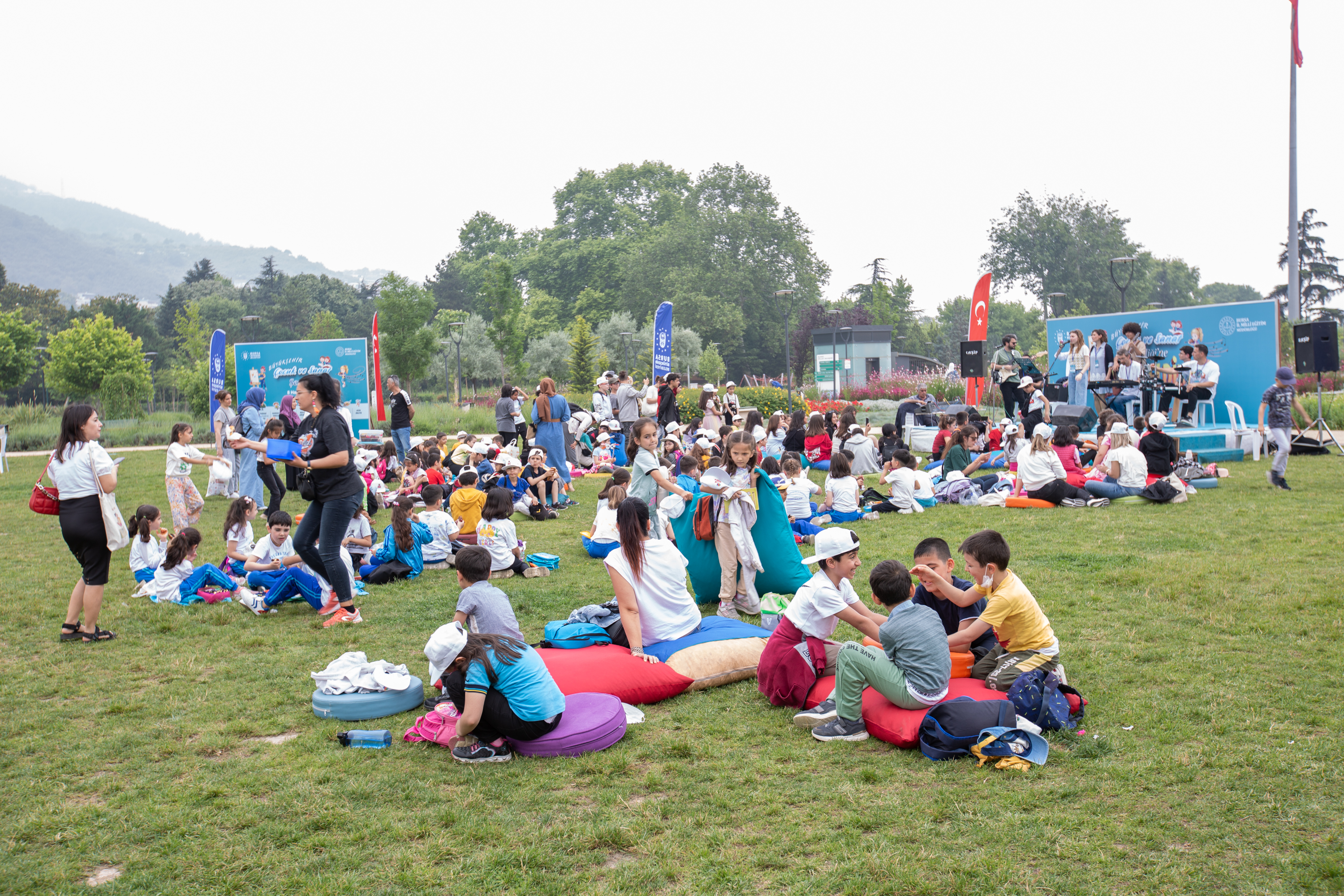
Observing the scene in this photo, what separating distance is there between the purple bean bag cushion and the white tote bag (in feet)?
12.4

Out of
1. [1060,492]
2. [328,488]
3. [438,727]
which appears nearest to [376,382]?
[1060,492]

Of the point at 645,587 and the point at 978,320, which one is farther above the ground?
the point at 978,320

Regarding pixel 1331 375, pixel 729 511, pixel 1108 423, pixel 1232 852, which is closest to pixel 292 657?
pixel 729 511

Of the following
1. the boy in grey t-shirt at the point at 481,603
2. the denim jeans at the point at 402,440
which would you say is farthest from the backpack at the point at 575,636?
the denim jeans at the point at 402,440

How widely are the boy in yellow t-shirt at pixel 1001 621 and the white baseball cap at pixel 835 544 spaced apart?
1.62 feet

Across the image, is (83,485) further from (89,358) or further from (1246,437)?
(89,358)

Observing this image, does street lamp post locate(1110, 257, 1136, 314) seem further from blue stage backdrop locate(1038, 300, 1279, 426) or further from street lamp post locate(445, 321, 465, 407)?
street lamp post locate(445, 321, 465, 407)

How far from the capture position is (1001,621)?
4.58 metres

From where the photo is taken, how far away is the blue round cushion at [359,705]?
4.91 metres

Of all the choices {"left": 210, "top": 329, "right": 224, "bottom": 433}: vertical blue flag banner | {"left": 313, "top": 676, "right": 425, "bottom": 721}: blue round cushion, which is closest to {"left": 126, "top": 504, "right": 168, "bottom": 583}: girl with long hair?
{"left": 313, "top": 676, "right": 425, "bottom": 721}: blue round cushion

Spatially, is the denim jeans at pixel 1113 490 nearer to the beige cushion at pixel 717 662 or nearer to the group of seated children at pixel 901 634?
the group of seated children at pixel 901 634

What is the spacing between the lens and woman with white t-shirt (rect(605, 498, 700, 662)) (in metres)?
5.35

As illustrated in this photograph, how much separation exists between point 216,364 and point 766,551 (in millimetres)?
19012

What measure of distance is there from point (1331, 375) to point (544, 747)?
3321cm
